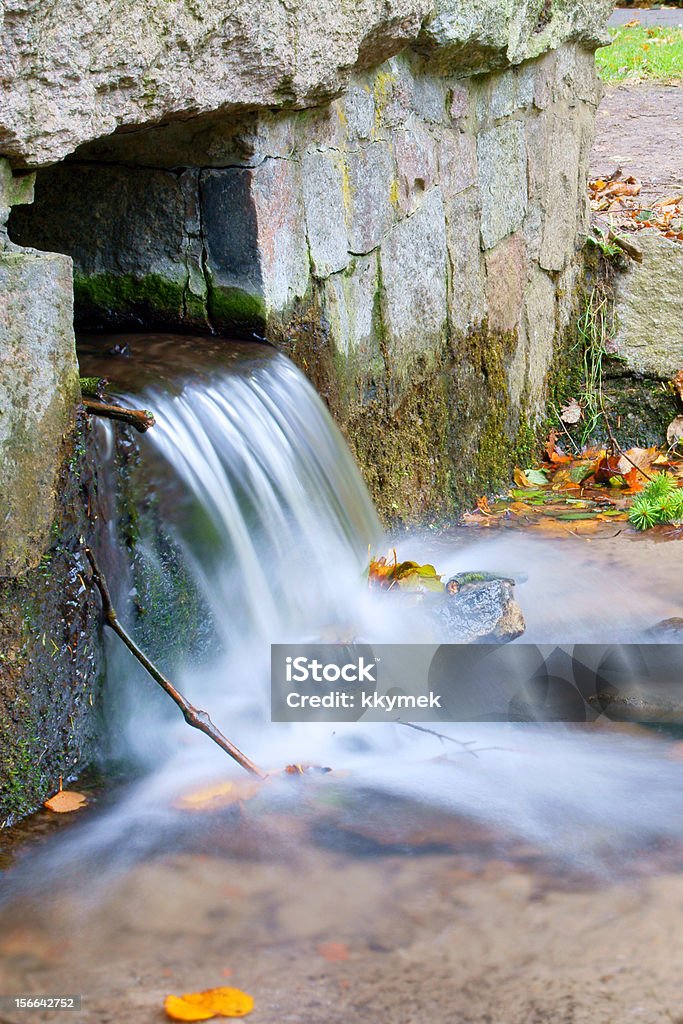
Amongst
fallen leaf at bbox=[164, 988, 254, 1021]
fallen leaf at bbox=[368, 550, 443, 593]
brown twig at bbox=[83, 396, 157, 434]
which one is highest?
brown twig at bbox=[83, 396, 157, 434]

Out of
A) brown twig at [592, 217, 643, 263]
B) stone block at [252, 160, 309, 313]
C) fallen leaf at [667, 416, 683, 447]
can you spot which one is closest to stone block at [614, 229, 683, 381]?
brown twig at [592, 217, 643, 263]

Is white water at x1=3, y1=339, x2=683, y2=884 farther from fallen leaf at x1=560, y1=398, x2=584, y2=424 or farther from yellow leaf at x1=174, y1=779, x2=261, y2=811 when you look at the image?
fallen leaf at x1=560, y1=398, x2=584, y2=424

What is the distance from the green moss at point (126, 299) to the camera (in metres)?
2.90

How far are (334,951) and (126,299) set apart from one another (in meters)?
1.74

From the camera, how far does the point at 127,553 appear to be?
7.57 ft

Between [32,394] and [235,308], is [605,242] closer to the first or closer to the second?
[235,308]

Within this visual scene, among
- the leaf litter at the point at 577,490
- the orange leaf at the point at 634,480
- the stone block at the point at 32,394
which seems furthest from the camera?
the orange leaf at the point at 634,480

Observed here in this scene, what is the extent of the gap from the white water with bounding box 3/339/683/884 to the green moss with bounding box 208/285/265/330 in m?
0.13

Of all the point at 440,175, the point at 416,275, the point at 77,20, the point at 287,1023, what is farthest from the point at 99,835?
the point at 440,175

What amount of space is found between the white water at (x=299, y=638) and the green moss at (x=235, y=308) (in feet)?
0.43

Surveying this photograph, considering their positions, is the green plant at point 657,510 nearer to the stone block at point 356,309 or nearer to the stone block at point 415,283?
the stone block at point 415,283

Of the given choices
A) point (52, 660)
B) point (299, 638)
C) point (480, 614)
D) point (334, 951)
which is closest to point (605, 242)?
point (480, 614)

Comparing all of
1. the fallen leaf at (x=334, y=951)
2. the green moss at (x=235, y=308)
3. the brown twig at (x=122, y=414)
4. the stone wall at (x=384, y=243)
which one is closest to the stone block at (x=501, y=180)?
the stone wall at (x=384, y=243)

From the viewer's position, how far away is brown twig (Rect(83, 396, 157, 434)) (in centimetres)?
222
